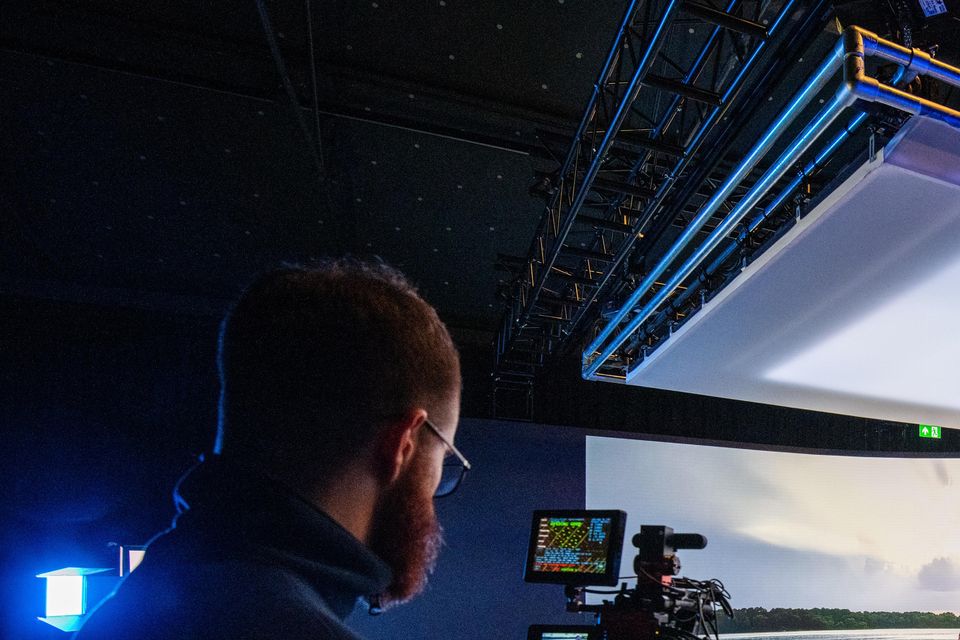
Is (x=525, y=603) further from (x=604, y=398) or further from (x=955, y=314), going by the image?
(x=955, y=314)

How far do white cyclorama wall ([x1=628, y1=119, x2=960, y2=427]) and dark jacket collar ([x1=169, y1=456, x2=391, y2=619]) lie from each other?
236cm

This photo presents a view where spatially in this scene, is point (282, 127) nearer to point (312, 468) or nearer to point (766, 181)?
point (766, 181)

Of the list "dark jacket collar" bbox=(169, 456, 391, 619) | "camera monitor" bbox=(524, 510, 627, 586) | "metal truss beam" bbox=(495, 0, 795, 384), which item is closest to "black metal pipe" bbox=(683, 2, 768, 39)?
"metal truss beam" bbox=(495, 0, 795, 384)

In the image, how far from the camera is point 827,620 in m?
6.03

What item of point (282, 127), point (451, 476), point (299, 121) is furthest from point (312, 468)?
point (282, 127)

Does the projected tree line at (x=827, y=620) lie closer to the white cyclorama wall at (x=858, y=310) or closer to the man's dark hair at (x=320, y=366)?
the white cyclorama wall at (x=858, y=310)

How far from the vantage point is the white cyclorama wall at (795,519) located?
235 inches

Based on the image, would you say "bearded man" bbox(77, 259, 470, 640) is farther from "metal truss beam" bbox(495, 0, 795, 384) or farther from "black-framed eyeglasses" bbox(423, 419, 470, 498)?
"metal truss beam" bbox(495, 0, 795, 384)

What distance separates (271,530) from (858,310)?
355 centimetres

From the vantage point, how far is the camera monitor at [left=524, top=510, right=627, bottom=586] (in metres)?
2.43

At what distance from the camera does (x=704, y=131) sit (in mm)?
2736

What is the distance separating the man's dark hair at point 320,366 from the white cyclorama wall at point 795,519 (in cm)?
545

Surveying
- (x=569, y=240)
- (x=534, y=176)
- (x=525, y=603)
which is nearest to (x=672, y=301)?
(x=569, y=240)

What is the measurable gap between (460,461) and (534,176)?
319cm
